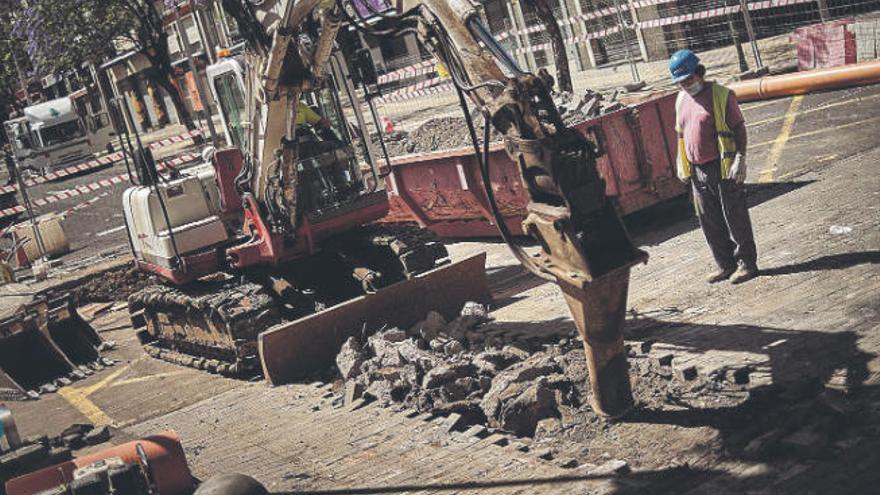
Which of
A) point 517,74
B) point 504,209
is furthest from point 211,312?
point 517,74

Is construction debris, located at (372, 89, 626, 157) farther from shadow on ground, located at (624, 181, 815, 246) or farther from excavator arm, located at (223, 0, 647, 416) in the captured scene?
excavator arm, located at (223, 0, 647, 416)

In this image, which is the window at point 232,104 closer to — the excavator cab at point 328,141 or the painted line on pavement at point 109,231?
the excavator cab at point 328,141

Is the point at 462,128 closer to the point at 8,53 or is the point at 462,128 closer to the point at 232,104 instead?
the point at 232,104

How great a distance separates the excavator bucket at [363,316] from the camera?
1083 centimetres

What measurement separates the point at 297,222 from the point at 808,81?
973cm

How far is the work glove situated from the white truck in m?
38.6

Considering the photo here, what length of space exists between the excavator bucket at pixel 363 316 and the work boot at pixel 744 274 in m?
2.92

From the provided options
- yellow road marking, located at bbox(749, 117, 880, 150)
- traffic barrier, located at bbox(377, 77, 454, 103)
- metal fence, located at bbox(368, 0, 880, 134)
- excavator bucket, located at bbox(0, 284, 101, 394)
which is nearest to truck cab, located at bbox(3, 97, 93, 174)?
metal fence, located at bbox(368, 0, 880, 134)

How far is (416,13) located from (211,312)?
5435mm

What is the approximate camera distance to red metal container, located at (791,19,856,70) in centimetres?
1836

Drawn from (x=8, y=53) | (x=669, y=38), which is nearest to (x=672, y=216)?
(x=669, y=38)

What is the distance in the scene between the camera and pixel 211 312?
40.5 feet

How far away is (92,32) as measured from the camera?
41562 millimetres

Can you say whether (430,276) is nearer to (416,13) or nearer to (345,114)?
(345,114)
